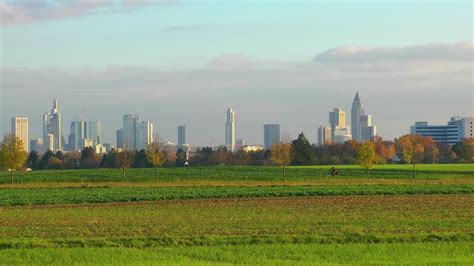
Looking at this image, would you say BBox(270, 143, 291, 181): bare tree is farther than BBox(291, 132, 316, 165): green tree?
No

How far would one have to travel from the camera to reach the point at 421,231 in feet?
94.5

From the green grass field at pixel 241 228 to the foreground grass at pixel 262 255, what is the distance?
28 mm

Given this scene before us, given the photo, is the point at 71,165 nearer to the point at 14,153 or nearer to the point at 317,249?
the point at 14,153

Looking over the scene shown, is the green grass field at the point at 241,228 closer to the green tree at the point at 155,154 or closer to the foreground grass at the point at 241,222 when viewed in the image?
the foreground grass at the point at 241,222

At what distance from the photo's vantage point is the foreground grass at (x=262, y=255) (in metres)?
21.2

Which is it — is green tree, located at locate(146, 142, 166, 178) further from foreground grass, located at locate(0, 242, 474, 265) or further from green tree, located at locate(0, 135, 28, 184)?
foreground grass, located at locate(0, 242, 474, 265)

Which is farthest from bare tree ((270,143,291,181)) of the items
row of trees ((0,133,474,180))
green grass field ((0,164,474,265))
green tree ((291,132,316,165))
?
green tree ((291,132,316,165))

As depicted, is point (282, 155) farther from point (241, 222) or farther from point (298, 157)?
point (241, 222)

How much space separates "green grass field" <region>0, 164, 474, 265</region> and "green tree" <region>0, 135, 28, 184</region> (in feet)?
91.3

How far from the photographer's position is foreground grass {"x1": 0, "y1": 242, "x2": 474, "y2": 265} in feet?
69.6

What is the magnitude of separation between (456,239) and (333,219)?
8.90 m

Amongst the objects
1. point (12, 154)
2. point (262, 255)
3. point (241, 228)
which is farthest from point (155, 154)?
point (262, 255)

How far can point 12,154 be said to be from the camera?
81.6 metres


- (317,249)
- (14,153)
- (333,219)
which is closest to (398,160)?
(14,153)
